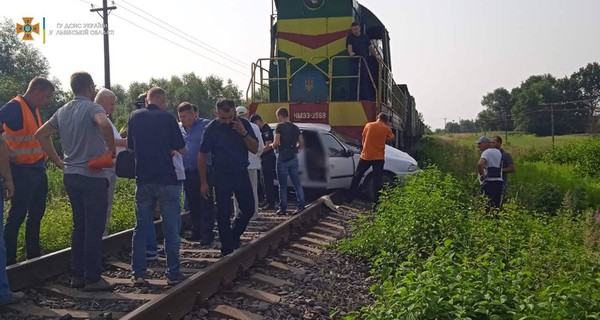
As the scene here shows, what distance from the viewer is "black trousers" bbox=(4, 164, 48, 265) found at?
5.62m

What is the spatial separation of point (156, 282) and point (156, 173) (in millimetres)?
1038

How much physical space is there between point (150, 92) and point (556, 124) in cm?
8397

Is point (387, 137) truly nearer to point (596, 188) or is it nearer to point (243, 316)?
point (243, 316)

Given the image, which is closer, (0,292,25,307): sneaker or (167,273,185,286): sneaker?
(0,292,25,307): sneaker

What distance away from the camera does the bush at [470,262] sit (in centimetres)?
356

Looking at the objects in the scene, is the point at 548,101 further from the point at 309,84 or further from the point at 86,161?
the point at 86,161

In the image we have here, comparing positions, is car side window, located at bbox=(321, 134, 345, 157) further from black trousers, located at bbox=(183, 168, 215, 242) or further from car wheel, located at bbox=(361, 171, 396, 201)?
black trousers, located at bbox=(183, 168, 215, 242)

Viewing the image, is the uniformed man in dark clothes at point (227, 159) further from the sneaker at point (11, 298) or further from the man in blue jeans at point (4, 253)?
the sneaker at point (11, 298)

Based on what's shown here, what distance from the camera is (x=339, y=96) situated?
13.2m

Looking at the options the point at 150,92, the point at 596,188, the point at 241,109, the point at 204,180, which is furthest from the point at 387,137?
the point at 596,188

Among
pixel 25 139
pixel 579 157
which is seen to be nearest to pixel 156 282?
pixel 25 139

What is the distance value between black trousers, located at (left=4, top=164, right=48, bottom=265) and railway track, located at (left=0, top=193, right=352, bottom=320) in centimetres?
55

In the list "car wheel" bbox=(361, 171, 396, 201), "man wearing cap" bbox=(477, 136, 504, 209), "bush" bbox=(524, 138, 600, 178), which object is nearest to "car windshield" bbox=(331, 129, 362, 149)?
"car wheel" bbox=(361, 171, 396, 201)

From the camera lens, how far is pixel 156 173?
5.05 metres
